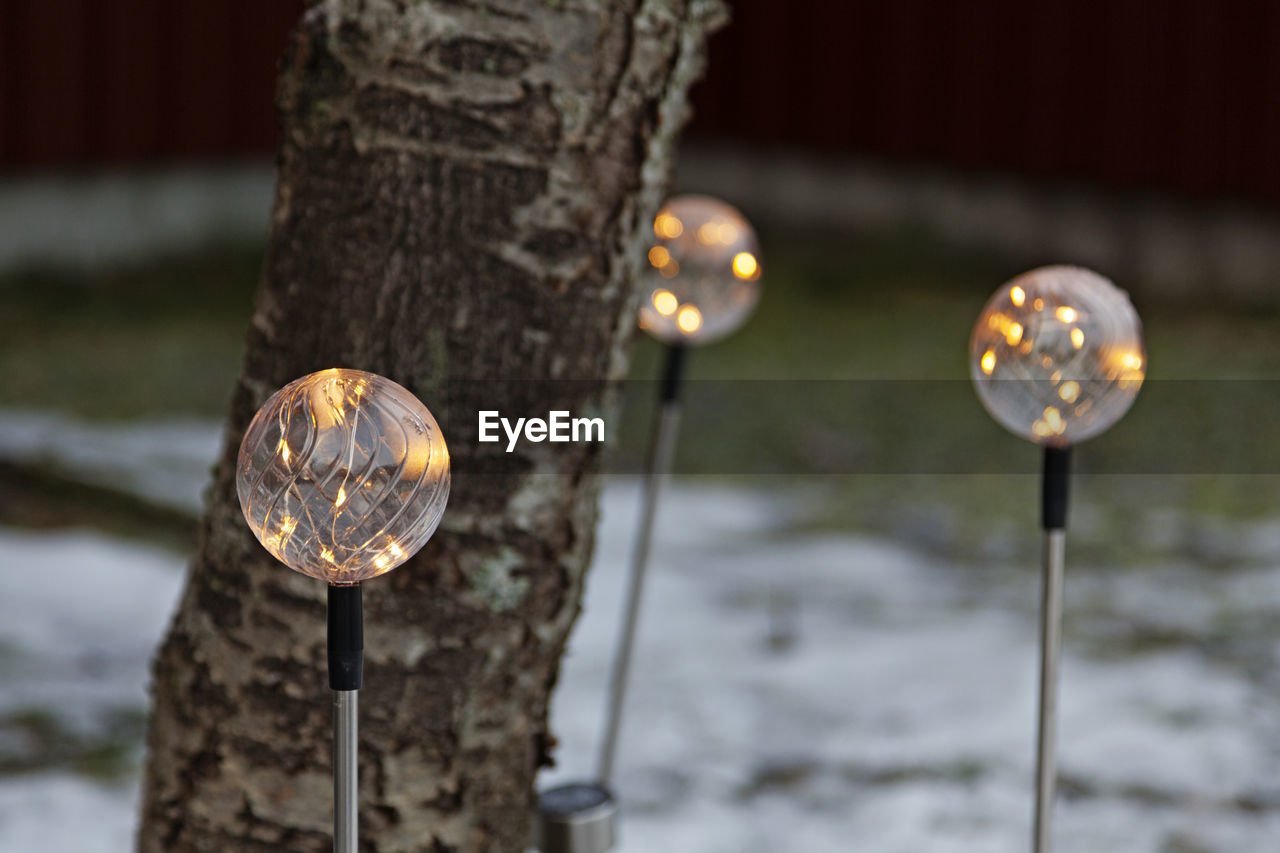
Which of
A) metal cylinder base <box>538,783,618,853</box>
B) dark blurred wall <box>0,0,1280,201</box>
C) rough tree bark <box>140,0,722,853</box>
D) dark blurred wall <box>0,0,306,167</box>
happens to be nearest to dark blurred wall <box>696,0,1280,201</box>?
dark blurred wall <box>0,0,1280,201</box>

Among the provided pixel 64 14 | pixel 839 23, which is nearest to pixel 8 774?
pixel 64 14

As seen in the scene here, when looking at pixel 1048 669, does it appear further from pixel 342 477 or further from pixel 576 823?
pixel 342 477

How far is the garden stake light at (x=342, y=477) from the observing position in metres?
1.12

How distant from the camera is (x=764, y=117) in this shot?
8.83m

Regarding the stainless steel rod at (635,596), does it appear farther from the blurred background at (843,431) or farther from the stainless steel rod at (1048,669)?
the stainless steel rod at (1048,669)

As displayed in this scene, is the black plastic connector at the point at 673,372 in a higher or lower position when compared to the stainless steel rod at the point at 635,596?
higher

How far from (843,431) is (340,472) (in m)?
4.20

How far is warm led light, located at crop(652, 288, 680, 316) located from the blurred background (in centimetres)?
87

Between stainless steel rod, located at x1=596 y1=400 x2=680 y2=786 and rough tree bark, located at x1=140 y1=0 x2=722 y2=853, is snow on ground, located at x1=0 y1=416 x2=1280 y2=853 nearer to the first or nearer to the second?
stainless steel rod, located at x1=596 y1=400 x2=680 y2=786

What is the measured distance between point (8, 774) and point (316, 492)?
166 centimetres

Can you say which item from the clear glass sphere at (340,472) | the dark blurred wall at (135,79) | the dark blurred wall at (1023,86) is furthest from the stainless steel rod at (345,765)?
the dark blurred wall at (135,79)

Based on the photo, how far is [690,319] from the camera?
235cm

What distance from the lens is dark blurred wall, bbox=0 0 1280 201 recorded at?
655 cm

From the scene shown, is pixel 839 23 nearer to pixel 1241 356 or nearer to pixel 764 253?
pixel 764 253
